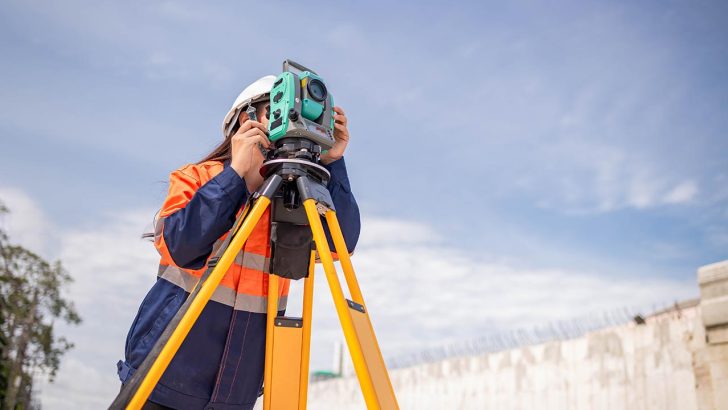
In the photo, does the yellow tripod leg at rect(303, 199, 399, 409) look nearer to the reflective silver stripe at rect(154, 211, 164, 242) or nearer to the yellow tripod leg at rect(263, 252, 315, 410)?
the yellow tripod leg at rect(263, 252, 315, 410)

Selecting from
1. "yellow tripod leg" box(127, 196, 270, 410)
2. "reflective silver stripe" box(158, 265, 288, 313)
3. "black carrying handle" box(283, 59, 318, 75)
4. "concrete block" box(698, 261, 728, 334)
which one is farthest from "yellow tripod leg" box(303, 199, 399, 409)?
"concrete block" box(698, 261, 728, 334)

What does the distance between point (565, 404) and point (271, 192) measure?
628cm

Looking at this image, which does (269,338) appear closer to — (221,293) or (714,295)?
(221,293)

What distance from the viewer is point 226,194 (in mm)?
1646

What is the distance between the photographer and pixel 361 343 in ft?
4.39

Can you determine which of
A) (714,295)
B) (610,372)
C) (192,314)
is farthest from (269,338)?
(610,372)

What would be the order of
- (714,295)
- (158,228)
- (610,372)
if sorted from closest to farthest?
(158,228) → (714,295) → (610,372)

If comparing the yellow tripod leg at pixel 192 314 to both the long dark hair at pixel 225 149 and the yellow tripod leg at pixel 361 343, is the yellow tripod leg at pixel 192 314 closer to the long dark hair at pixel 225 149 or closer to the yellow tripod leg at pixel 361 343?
the yellow tripod leg at pixel 361 343

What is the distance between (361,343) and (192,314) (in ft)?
1.44

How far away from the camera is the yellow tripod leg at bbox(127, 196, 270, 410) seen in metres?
1.28

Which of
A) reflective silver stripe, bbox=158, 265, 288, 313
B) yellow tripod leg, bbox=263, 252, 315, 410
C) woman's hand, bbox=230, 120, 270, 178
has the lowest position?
yellow tripod leg, bbox=263, 252, 315, 410

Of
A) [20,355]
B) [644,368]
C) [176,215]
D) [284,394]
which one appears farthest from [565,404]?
[20,355]

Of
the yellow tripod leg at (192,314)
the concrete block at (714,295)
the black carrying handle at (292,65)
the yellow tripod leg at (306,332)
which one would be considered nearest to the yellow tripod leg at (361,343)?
the yellow tripod leg at (192,314)

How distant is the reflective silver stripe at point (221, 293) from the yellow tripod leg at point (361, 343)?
1.53 feet
